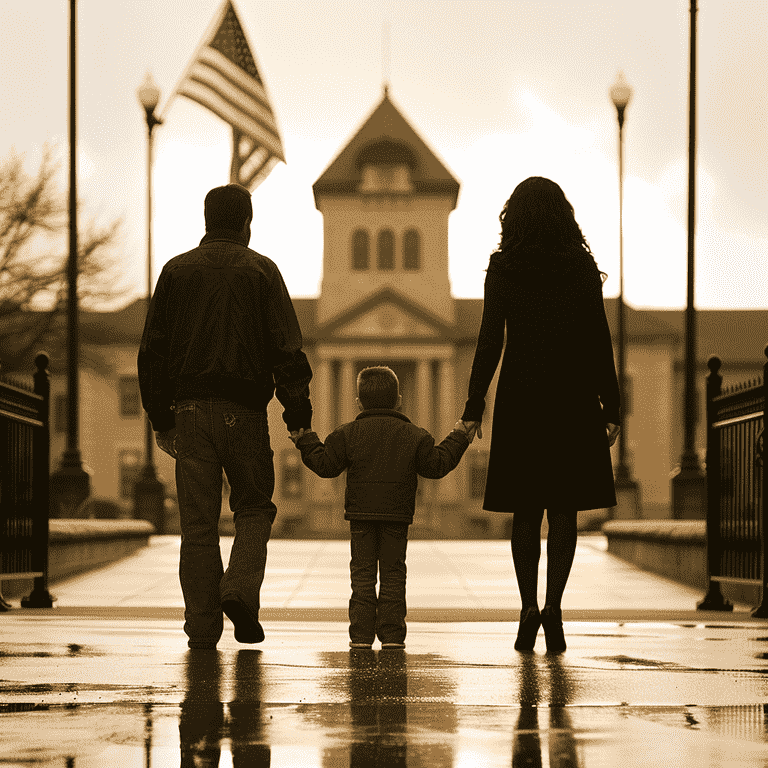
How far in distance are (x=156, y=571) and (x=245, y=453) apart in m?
10.5

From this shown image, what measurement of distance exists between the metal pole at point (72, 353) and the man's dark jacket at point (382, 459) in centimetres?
1318

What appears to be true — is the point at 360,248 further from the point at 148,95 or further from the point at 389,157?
the point at 148,95

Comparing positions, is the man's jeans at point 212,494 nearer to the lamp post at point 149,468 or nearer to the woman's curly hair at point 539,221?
the woman's curly hair at point 539,221

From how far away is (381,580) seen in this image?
5.99 metres

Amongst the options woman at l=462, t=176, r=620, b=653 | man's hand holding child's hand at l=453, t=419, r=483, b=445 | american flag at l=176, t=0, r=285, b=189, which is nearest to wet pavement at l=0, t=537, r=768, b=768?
woman at l=462, t=176, r=620, b=653

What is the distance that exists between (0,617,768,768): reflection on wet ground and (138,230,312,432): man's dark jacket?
983mm

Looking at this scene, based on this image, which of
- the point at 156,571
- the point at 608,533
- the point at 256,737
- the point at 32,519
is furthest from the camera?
the point at 608,533

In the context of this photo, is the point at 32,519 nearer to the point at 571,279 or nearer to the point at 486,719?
the point at 571,279

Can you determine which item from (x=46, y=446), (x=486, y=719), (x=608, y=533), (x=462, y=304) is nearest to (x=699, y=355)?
(x=462, y=304)

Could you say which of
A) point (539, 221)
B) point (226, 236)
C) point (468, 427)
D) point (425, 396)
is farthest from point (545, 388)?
point (425, 396)

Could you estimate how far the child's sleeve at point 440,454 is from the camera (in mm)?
5984

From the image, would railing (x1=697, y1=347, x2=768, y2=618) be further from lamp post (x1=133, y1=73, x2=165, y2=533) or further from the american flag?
lamp post (x1=133, y1=73, x2=165, y2=533)

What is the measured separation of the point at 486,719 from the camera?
3904 mm

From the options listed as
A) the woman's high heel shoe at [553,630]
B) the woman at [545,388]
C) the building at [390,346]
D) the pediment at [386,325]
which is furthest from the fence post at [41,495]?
the pediment at [386,325]
